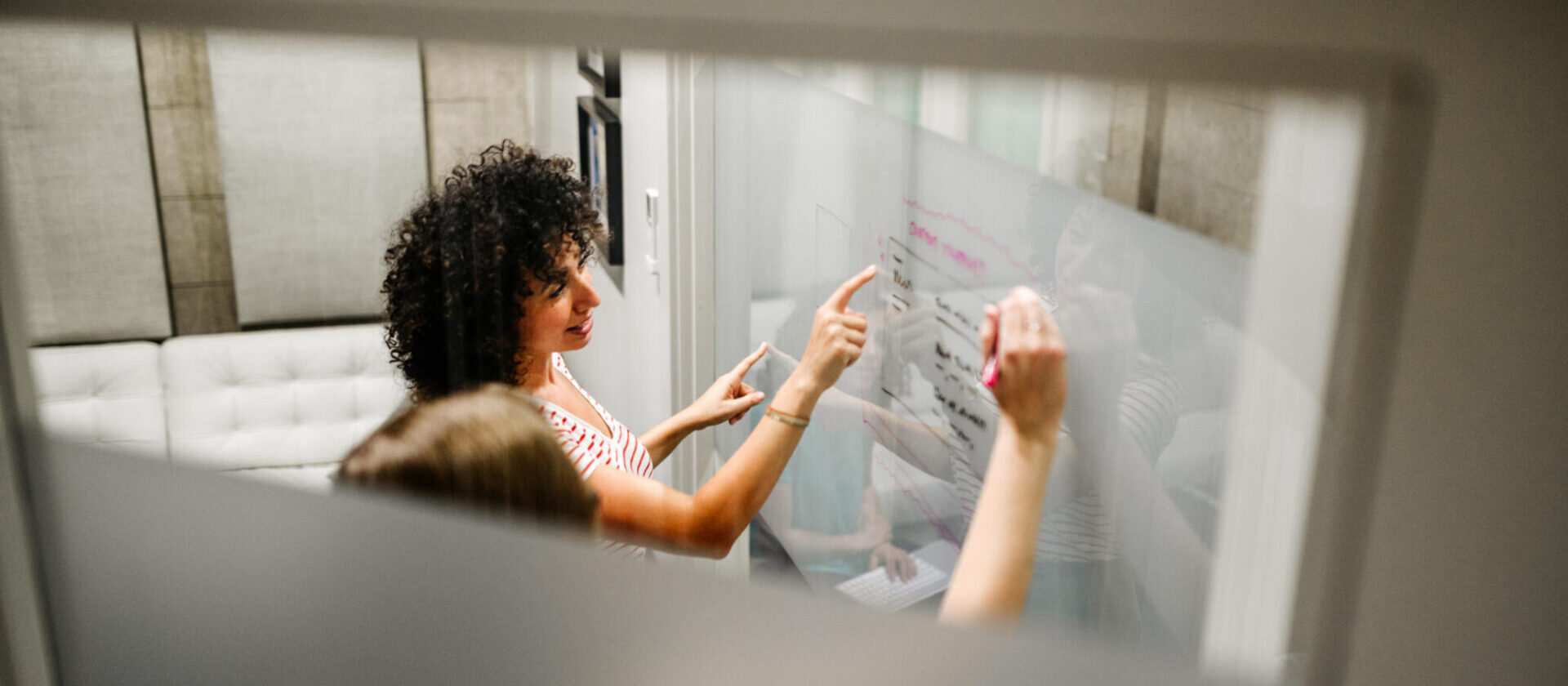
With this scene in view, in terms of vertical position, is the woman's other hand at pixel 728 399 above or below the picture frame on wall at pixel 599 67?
below

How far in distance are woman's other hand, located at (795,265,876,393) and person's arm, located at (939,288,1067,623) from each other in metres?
0.12

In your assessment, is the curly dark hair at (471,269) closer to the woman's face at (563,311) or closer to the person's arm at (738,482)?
the woman's face at (563,311)

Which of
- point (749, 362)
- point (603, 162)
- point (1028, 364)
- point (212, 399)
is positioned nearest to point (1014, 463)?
point (1028, 364)

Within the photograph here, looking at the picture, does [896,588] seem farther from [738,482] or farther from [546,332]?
[546,332]

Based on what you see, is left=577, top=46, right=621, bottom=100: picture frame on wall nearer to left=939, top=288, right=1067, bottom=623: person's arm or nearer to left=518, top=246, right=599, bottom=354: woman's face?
left=518, top=246, right=599, bottom=354: woman's face

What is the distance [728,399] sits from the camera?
29.4 inches

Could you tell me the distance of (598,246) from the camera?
750 millimetres

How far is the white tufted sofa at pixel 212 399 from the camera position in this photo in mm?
692

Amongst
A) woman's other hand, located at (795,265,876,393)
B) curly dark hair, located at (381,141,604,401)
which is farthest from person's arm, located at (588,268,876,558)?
curly dark hair, located at (381,141,604,401)

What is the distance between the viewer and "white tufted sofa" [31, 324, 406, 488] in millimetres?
692

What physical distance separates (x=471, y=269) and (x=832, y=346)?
236mm

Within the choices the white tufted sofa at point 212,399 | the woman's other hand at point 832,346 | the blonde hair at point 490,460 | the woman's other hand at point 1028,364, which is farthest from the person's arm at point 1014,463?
the white tufted sofa at point 212,399

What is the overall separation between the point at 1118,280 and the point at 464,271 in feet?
1.27

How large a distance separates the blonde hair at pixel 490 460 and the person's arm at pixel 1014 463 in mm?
245
